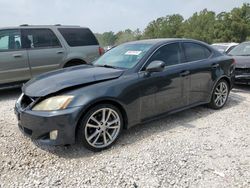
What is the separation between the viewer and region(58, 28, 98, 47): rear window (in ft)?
24.4

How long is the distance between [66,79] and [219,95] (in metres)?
3.31

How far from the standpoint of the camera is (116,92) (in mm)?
3719

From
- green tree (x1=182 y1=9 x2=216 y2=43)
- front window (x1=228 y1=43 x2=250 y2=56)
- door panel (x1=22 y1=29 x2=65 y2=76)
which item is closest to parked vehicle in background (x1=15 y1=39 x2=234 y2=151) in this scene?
door panel (x1=22 y1=29 x2=65 y2=76)

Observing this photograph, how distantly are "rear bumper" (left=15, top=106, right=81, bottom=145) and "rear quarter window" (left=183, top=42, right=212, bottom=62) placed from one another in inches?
99.4

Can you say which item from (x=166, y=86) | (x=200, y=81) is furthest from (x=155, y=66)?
(x=200, y=81)

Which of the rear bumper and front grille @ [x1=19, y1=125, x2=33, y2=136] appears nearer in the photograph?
the rear bumper

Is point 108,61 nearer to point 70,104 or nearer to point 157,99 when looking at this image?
point 157,99

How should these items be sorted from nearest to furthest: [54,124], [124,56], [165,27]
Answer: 1. [54,124]
2. [124,56]
3. [165,27]

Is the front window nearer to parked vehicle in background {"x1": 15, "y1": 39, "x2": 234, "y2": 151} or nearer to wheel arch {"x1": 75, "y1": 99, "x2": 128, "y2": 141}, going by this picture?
parked vehicle in background {"x1": 15, "y1": 39, "x2": 234, "y2": 151}

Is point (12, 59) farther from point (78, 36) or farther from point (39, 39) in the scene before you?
point (78, 36)

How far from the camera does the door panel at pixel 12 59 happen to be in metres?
6.41

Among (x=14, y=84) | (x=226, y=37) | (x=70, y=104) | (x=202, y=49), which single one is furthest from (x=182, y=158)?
(x=226, y=37)

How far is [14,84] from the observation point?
21.6 ft

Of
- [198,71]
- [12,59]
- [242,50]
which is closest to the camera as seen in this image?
[198,71]
